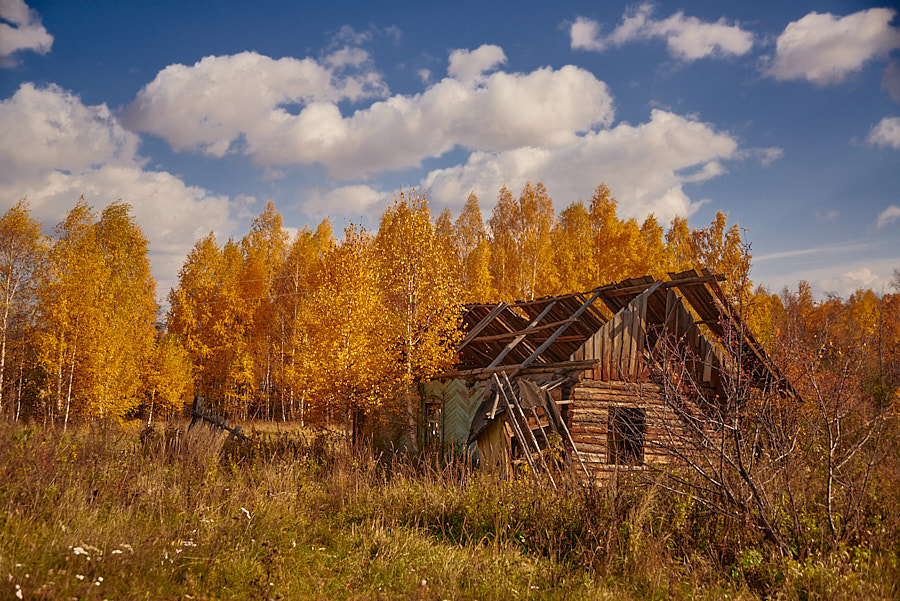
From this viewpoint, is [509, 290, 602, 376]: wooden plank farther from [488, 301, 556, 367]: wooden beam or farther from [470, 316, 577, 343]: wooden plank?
[488, 301, 556, 367]: wooden beam

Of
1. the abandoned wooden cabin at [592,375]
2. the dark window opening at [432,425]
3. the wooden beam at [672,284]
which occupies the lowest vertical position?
the dark window opening at [432,425]

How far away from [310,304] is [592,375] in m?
8.44

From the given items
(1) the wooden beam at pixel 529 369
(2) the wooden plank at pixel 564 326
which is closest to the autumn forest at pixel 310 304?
(1) the wooden beam at pixel 529 369

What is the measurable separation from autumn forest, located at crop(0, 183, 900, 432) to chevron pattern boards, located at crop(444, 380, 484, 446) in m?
1.30

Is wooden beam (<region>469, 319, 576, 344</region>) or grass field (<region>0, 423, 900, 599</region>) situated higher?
wooden beam (<region>469, 319, 576, 344</region>)

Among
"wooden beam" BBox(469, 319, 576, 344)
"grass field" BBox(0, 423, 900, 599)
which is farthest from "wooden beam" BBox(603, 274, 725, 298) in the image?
"grass field" BBox(0, 423, 900, 599)

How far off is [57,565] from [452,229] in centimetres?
3133

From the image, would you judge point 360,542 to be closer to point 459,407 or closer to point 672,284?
point 459,407

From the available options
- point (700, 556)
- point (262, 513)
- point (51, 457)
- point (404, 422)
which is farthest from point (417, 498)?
point (404, 422)

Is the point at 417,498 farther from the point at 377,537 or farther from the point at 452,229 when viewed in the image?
the point at 452,229

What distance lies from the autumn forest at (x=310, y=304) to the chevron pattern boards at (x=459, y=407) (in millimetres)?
1297

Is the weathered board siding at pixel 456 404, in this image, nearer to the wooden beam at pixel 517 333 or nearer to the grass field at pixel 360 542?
the wooden beam at pixel 517 333

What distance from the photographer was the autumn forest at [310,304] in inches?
576

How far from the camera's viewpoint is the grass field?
477cm
